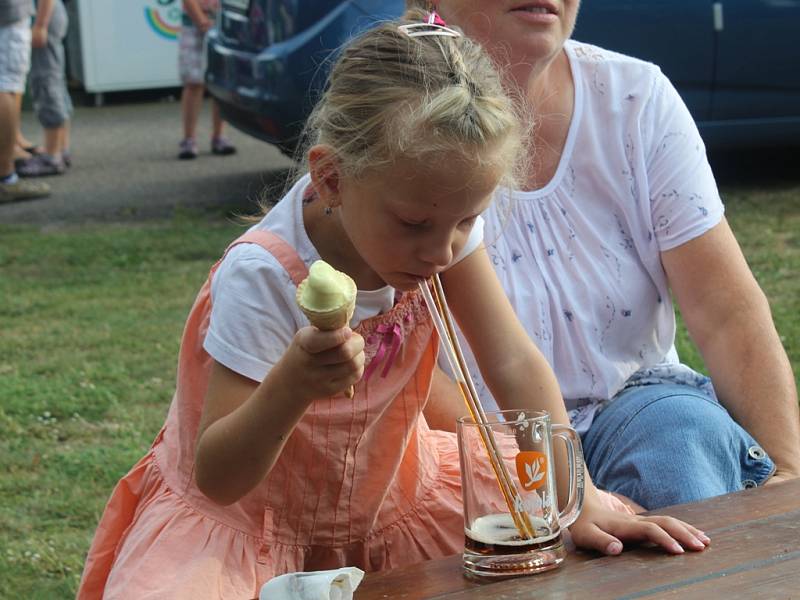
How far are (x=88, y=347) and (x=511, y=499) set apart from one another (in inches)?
143

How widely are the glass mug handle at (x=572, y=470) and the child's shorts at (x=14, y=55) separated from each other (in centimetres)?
641

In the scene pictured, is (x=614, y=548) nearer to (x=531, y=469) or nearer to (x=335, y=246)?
(x=531, y=469)

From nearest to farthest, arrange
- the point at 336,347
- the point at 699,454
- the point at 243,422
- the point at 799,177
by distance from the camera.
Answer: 1. the point at 336,347
2. the point at 243,422
3. the point at 699,454
4. the point at 799,177

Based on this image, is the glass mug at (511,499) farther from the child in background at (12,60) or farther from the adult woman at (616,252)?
the child in background at (12,60)

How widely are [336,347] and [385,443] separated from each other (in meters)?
0.60

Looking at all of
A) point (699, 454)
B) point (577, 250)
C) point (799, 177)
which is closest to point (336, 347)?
point (699, 454)

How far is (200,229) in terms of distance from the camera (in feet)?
22.9

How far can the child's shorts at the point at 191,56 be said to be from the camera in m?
9.03

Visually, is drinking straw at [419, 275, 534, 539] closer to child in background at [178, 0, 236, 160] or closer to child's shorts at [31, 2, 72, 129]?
child's shorts at [31, 2, 72, 129]

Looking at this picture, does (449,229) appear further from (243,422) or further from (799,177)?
(799,177)

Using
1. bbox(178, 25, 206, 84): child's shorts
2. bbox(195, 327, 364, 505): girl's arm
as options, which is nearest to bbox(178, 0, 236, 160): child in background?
bbox(178, 25, 206, 84): child's shorts

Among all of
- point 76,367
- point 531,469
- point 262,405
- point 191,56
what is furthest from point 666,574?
point 191,56

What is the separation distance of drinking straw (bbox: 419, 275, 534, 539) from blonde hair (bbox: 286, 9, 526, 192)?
20cm

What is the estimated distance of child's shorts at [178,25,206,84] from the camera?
29.6 feet
